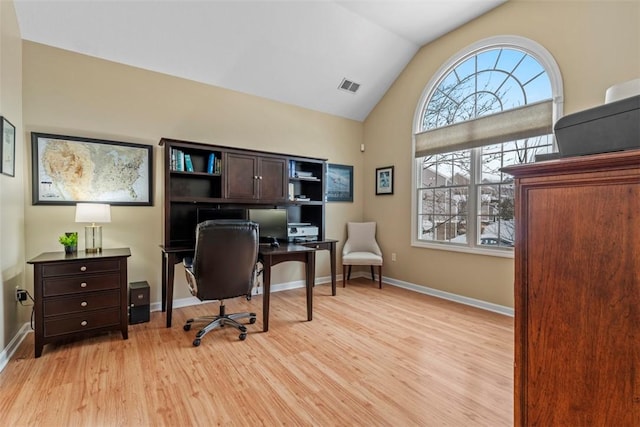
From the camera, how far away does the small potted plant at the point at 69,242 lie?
2.62 m

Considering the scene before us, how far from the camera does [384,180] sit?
469 cm

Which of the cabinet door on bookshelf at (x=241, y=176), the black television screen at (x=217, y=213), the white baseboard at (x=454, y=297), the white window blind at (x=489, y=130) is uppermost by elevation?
the white window blind at (x=489, y=130)

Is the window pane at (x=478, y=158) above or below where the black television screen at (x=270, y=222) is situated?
above

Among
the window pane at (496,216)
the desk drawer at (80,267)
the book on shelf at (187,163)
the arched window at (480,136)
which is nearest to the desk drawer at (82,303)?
the desk drawer at (80,267)

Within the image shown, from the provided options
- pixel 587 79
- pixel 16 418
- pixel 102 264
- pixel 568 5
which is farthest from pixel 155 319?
pixel 568 5

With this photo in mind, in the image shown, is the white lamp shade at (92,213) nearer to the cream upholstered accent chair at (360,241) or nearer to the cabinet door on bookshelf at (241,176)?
the cabinet door on bookshelf at (241,176)

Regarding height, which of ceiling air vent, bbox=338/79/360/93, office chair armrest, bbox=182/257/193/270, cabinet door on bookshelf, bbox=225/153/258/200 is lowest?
office chair armrest, bbox=182/257/193/270

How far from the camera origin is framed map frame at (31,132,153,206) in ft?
9.04

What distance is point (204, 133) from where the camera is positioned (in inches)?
142

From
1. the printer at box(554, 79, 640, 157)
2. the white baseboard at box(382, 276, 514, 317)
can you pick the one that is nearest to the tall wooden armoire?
the printer at box(554, 79, 640, 157)

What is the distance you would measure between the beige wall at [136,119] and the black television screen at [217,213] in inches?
16.9

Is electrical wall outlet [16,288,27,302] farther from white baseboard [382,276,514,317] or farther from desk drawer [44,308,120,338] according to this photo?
white baseboard [382,276,514,317]

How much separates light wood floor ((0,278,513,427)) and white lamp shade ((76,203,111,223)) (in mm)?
1052

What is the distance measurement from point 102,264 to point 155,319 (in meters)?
0.87
